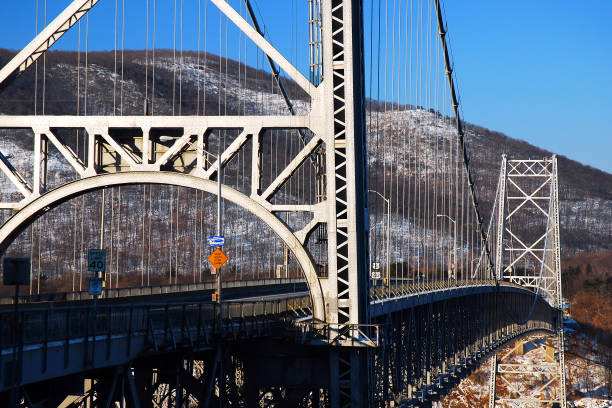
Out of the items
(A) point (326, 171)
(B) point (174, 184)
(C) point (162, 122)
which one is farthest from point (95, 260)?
(A) point (326, 171)

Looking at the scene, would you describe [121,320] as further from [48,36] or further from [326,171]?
[48,36]

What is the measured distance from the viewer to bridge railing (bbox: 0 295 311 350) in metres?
17.3

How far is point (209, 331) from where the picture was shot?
2494 centimetres

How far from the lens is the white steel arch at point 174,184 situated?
2831cm

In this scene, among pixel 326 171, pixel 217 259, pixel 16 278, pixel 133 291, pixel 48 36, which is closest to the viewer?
pixel 16 278

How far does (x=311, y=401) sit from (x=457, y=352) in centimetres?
2366

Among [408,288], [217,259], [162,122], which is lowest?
[408,288]

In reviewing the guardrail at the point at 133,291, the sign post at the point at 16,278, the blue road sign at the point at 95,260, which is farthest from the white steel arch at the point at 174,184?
the sign post at the point at 16,278

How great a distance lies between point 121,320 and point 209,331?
4291 millimetres

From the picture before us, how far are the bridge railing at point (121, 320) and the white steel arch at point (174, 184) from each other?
1937 mm

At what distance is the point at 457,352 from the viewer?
176 feet

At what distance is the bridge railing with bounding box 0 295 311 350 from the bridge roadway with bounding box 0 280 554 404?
0.02 metres

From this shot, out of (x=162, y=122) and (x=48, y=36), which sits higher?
(x=48, y=36)

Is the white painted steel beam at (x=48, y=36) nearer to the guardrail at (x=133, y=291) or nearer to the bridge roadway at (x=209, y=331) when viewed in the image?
the guardrail at (x=133, y=291)
